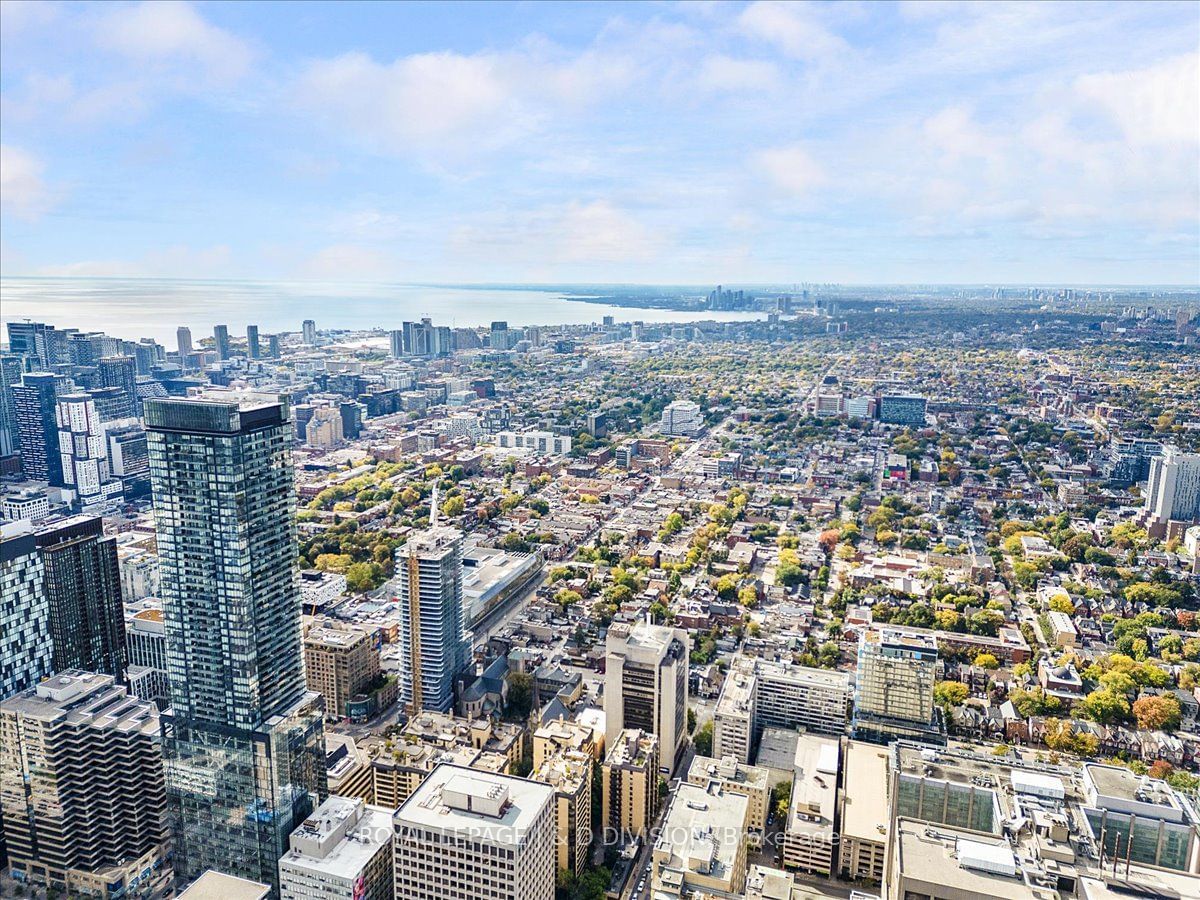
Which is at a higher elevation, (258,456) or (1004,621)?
(258,456)

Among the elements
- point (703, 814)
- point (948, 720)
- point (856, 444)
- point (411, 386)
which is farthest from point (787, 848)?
point (411, 386)

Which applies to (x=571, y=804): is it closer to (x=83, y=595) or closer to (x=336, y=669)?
(x=336, y=669)

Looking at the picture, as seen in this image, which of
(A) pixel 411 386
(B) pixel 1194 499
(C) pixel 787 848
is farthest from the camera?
(A) pixel 411 386

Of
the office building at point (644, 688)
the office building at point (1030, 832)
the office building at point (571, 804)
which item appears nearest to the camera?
the office building at point (1030, 832)

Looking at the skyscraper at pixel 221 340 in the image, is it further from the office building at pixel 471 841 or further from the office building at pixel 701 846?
the office building at pixel 471 841

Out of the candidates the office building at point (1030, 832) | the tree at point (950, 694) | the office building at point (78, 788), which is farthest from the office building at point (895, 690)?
the office building at point (78, 788)

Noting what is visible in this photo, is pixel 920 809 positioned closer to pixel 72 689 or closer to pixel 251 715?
pixel 251 715
